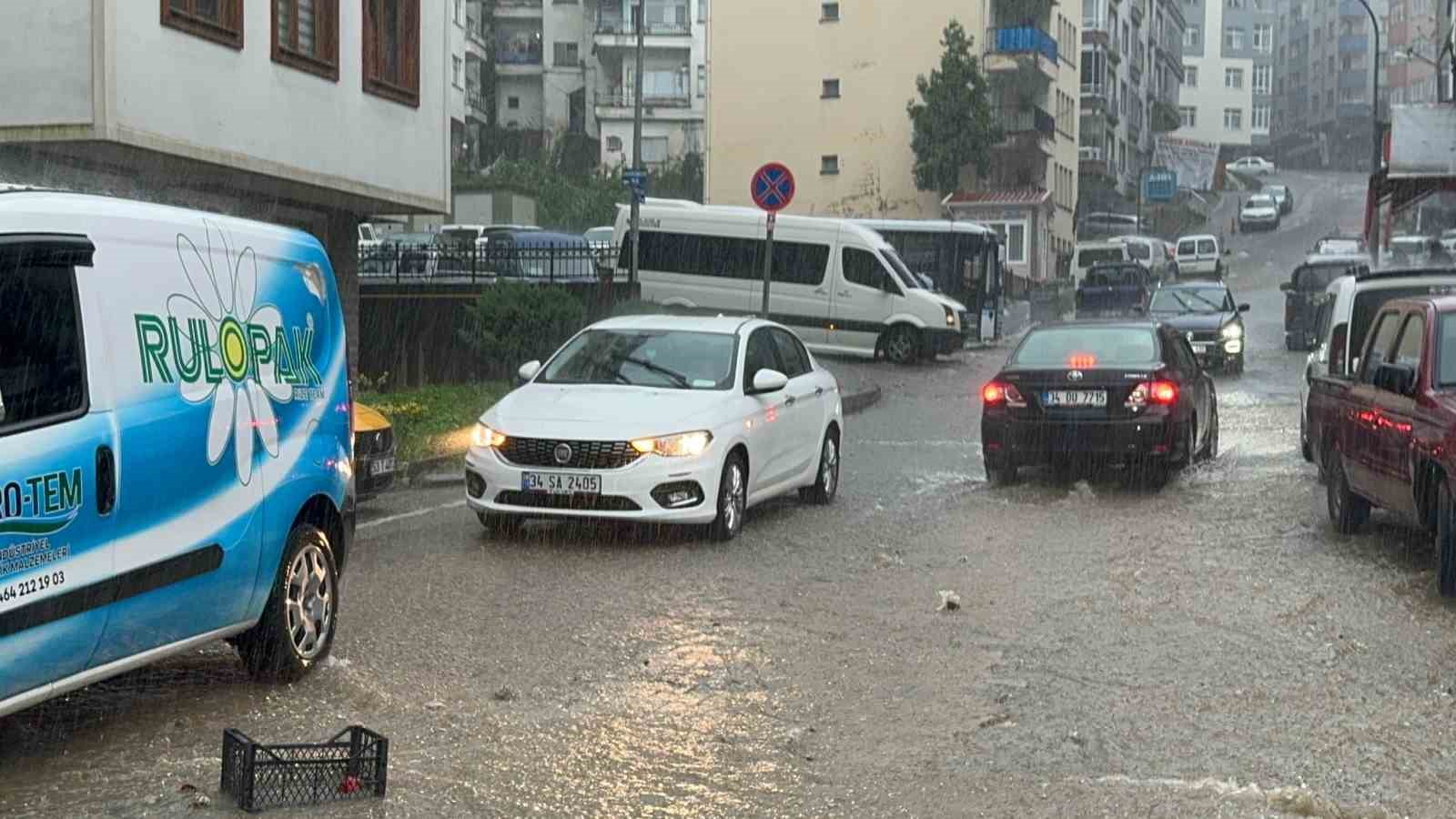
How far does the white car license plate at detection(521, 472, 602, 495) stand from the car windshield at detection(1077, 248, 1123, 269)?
54.9 meters

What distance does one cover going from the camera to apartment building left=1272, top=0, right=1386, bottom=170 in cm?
14600

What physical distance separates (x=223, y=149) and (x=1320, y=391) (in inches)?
448

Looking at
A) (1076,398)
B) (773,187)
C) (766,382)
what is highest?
(773,187)

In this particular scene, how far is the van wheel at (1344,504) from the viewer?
43.4ft

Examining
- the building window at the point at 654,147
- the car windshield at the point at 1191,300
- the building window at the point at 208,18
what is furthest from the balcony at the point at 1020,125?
the building window at the point at 208,18

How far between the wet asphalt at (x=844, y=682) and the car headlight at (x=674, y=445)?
2.06 feet

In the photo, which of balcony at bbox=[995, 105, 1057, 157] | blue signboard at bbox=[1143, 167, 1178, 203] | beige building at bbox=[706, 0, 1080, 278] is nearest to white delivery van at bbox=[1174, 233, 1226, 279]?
beige building at bbox=[706, 0, 1080, 278]

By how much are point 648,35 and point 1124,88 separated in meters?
28.0

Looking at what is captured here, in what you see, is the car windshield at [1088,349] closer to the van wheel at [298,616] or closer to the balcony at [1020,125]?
the van wheel at [298,616]

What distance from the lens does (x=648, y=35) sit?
82750mm

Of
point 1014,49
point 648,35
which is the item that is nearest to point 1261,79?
point 648,35

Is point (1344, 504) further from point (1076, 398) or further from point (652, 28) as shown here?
point (652, 28)

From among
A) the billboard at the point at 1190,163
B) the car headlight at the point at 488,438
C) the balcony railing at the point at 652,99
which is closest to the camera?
the car headlight at the point at 488,438

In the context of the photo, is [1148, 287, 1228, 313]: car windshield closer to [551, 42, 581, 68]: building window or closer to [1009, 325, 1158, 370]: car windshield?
[1009, 325, 1158, 370]: car windshield
